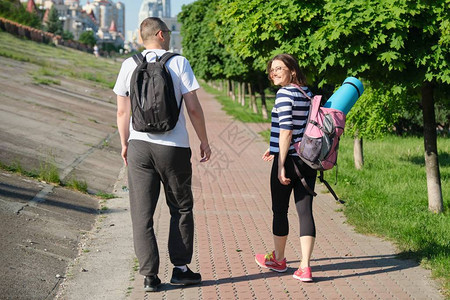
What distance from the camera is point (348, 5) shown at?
8.05 m

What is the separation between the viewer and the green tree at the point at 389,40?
25.5ft

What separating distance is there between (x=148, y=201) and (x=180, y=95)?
0.78 metres

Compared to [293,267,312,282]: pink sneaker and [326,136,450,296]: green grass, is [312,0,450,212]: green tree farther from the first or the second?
[293,267,312,282]: pink sneaker

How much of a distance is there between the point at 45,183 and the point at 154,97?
15.0 ft

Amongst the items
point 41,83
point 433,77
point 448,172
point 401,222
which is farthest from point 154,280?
point 41,83

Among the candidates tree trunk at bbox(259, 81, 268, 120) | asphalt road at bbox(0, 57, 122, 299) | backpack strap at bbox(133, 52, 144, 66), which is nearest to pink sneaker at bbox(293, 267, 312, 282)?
asphalt road at bbox(0, 57, 122, 299)

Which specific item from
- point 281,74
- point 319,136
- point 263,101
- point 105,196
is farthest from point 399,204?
point 263,101

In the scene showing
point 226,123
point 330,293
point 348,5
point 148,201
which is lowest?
point 226,123

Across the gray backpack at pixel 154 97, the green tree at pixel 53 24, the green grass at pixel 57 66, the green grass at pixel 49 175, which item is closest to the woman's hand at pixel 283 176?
the gray backpack at pixel 154 97

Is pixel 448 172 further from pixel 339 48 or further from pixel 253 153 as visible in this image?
pixel 339 48

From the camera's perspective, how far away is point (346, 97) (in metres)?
5.73

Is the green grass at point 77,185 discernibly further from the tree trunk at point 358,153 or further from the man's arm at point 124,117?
the tree trunk at point 358,153

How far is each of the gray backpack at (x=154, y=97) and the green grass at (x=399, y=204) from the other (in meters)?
2.38

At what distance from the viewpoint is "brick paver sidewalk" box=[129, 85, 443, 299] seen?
18.0 feet
